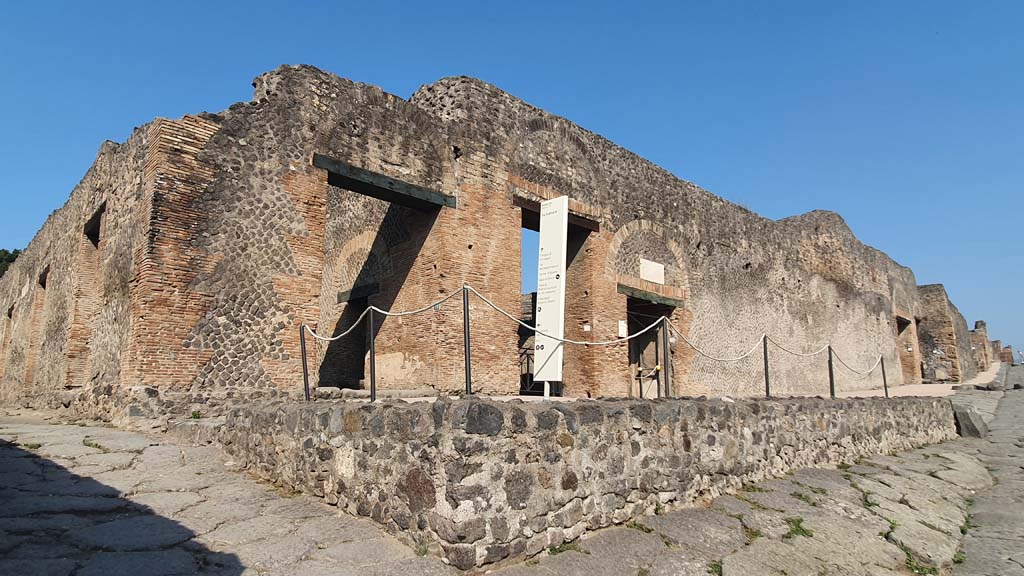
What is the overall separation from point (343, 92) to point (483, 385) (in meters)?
4.90

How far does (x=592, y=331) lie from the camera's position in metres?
11.8

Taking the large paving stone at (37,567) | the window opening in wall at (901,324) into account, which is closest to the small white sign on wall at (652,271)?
the large paving stone at (37,567)

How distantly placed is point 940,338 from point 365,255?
2640 cm

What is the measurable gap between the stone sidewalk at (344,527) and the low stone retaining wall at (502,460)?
13 centimetres

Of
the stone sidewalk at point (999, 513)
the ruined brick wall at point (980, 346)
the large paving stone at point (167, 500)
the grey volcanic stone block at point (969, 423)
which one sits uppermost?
the ruined brick wall at point (980, 346)

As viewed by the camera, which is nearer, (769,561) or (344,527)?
(344,527)

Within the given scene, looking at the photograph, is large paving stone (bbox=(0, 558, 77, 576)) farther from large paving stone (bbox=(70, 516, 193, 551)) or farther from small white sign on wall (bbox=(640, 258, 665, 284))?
small white sign on wall (bbox=(640, 258, 665, 284))

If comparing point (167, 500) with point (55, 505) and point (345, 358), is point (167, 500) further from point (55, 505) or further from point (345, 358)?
point (345, 358)

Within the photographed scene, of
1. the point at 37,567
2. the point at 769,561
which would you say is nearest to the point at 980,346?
the point at 769,561

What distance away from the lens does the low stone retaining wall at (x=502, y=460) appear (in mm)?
3178

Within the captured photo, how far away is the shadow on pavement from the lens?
9.80 ft

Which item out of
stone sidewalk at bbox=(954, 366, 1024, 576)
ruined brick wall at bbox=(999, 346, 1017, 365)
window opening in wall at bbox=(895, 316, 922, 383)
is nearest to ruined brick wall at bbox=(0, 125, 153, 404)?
stone sidewalk at bbox=(954, 366, 1024, 576)

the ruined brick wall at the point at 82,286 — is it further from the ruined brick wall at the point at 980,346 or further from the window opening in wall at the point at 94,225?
the ruined brick wall at the point at 980,346

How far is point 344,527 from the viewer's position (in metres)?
3.66
